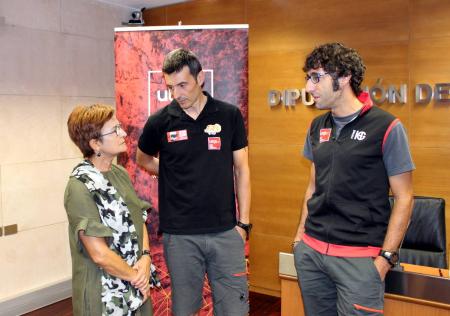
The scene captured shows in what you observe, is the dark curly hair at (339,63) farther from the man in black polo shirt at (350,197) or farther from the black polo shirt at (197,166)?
the black polo shirt at (197,166)

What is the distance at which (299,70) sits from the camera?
13.4 ft

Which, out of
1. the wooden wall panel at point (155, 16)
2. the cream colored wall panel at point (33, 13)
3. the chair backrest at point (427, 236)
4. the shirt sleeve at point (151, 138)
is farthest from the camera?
the wooden wall panel at point (155, 16)

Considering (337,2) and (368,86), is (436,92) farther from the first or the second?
(337,2)

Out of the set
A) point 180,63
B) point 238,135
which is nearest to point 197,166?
point 238,135

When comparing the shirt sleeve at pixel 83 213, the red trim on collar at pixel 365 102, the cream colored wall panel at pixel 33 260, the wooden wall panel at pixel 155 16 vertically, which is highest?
the wooden wall panel at pixel 155 16

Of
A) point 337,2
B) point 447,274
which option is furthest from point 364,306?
point 337,2

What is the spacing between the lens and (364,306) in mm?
1827

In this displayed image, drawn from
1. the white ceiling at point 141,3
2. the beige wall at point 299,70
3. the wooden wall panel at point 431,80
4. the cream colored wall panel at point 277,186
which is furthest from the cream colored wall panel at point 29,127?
the wooden wall panel at point 431,80

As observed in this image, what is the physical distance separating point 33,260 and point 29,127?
118cm

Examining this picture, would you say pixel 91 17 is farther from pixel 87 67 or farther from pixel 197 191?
pixel 197 191

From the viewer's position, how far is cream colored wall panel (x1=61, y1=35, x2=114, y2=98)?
428cm

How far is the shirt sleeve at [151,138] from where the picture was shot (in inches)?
93.5

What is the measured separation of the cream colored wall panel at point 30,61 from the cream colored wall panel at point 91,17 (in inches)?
7.7

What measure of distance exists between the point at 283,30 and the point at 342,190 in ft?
8.42
